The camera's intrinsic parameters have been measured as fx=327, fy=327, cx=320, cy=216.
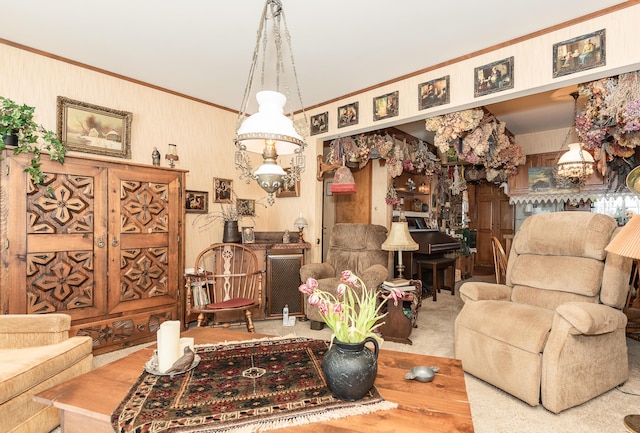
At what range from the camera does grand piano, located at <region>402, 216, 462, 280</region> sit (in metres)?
5.25

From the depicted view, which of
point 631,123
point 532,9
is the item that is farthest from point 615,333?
point 532,9

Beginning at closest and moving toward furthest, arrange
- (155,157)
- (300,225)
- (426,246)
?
(155,157) → (300,225) → (426,246)

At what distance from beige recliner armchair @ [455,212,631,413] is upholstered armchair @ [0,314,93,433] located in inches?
106

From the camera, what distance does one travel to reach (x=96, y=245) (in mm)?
2914

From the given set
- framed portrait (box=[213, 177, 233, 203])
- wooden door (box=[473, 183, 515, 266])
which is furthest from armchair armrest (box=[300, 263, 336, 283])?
wooden door (box=[473, 183, 515, 266])

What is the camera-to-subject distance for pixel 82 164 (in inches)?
112

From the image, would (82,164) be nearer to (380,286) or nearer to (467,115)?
(380,286)

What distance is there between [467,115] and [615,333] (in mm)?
2134

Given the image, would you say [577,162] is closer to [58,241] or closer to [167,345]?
[167,345]

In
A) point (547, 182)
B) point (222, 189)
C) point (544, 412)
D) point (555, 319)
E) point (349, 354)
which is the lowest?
point (544, 412)

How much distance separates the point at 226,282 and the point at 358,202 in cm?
299

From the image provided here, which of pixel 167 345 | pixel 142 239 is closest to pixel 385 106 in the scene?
pixel 142 239

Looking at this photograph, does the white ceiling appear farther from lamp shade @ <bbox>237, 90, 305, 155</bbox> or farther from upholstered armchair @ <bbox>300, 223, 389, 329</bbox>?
upholstered armchair @ <bbox>300, 223, 389, 329</bbox>

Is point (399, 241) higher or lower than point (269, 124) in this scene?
lower
